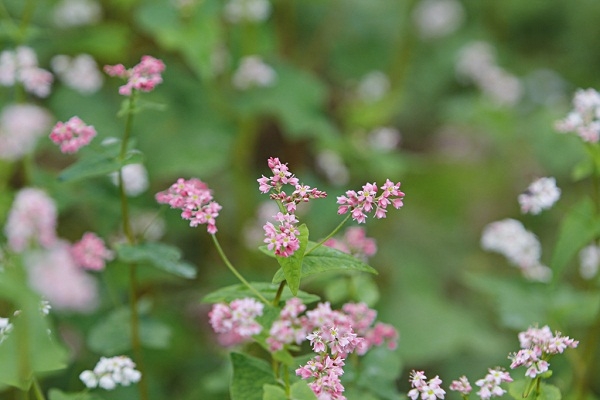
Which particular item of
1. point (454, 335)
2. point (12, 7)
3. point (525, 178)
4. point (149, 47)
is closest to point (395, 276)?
point (454, 335)

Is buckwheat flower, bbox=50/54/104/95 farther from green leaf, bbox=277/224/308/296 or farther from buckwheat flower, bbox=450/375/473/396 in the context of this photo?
buckwheat flower, bbox=450/375/473/396

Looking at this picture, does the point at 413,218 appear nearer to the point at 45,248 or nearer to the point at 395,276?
the point at 395,276

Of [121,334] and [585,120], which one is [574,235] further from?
[121,334]

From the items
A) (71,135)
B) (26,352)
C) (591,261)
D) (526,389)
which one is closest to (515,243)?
(591,261)

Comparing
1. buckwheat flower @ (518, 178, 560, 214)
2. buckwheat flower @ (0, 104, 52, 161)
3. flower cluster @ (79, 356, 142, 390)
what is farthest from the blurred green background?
flower cluster @ (79, 356, 142, 390)

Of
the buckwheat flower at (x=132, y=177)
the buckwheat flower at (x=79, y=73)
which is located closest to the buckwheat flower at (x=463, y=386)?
the buckwheat flower at (x=132, y=177)

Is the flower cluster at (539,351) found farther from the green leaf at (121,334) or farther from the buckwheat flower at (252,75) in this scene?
the buckwheat flower at (252,75)

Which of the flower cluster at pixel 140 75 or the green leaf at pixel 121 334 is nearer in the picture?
the flower cluster at pixel 140 75
